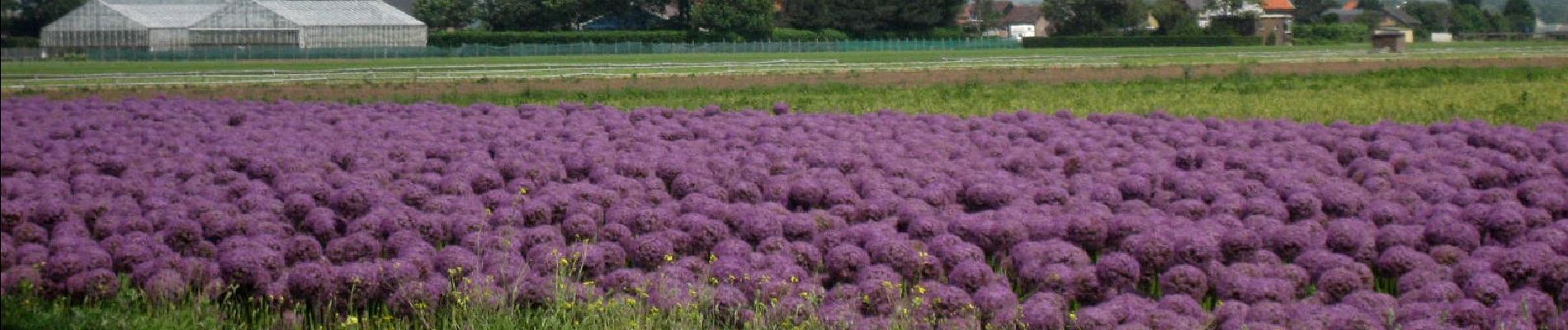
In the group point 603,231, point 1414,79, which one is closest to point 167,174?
point 603,231

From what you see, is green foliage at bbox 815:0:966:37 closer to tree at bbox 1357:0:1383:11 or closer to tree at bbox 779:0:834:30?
tree at bbox 779:0:834:30

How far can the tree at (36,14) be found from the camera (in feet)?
14.9

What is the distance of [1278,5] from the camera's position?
5315 inches

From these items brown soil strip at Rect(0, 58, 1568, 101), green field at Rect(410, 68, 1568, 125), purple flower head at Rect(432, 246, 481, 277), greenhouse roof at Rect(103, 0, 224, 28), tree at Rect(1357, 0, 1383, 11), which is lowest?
purple flower head at Rect(432, 246, 481, 277)

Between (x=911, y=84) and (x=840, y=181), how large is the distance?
25.4 meters

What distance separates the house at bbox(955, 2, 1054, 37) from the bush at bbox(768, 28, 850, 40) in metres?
33.8

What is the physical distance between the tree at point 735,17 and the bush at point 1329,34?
32058 millimetres

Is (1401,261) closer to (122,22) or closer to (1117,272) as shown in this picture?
(1117,272)

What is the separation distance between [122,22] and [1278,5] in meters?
135

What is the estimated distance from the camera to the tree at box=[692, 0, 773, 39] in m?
87.4

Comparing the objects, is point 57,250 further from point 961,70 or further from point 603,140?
point 961,70

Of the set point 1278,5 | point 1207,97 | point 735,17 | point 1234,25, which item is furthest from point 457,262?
point 1278,5

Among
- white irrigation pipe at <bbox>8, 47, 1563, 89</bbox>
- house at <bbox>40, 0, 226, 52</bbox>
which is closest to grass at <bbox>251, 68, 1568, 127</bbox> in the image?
white irrigation pipe at <bbox>8, 47, 1563, 89</bbox>

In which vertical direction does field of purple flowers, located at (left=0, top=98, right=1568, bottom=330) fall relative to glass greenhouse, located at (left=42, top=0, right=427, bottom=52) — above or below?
below
